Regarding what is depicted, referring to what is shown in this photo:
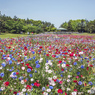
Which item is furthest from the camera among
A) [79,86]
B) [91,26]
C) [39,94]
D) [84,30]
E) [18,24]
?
[84,30]

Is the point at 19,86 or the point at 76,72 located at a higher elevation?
the point at 76,72

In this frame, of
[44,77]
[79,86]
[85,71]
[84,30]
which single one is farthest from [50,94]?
[84,30]

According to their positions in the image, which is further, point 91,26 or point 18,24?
point 91,26

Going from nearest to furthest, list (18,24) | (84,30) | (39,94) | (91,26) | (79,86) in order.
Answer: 1. (39,94)
2. (79,86)
3. (18,24)
4. (91,26)
5. (84,30)

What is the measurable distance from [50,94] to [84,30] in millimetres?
64071

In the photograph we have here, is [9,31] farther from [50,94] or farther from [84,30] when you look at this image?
[50,94]

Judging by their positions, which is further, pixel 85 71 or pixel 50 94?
pixel 85 71

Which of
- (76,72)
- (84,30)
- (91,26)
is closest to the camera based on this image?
(76,72)

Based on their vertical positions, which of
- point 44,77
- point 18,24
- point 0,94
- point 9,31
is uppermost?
point 18,24

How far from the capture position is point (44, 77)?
2.38m

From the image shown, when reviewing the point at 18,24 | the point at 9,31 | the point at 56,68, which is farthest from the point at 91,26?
the point at 56,68

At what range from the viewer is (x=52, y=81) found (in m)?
2.01

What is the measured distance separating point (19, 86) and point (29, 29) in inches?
1854

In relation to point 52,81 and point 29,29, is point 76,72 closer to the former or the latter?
point 52,81
